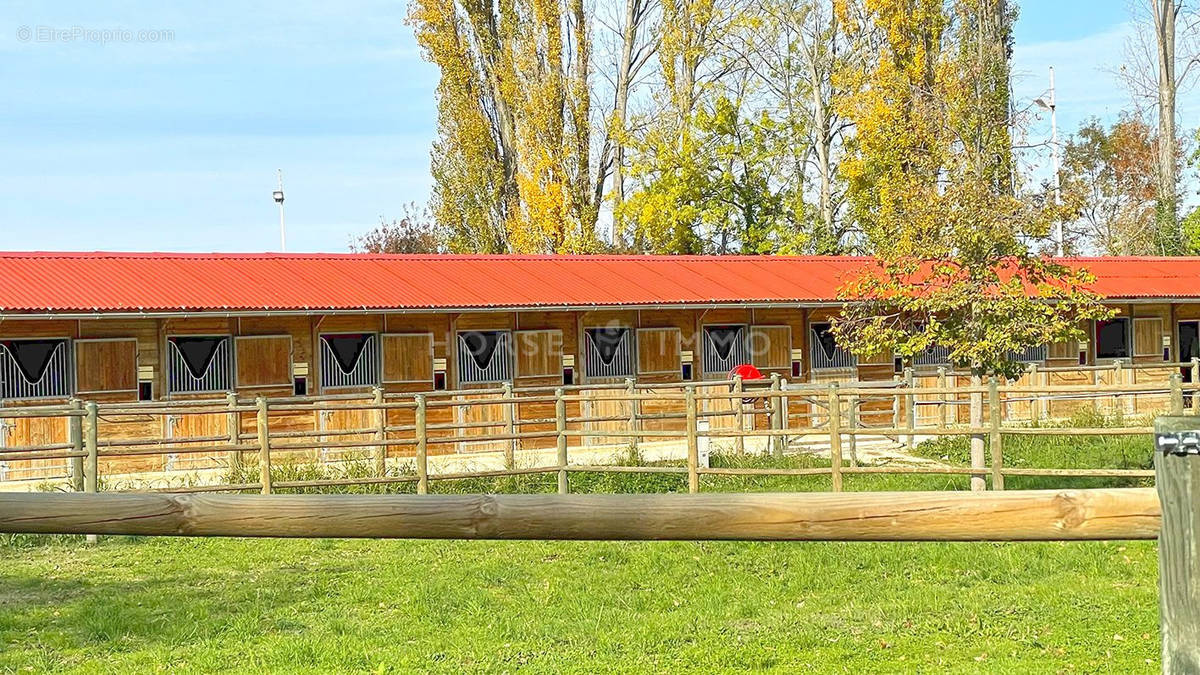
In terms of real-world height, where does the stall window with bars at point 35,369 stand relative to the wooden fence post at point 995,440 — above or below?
above

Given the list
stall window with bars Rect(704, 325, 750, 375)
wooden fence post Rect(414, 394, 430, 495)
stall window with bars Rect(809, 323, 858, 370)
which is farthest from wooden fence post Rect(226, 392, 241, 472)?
stall window with bars Rect(809, 323, 858, 370)

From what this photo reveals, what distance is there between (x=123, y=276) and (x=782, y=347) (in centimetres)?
1114

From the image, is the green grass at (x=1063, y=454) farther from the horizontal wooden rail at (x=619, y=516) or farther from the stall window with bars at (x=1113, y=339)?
the horizontal wooden rail at (x=619, y=516)

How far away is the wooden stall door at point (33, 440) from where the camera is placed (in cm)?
1739

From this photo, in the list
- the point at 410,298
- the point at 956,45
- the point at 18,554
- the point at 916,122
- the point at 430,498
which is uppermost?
the point at 956,45

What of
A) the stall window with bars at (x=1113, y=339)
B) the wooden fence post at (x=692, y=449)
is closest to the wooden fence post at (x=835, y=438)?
the wooden fence post at (x=692, y=449)

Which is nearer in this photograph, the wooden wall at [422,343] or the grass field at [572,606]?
the grass field at [572,606]

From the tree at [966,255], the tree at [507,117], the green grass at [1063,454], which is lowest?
the green grass at [1063,454]

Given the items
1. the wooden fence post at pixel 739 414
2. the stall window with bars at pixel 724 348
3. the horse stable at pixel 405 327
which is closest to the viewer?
the wooden fence post at pixel 739 414

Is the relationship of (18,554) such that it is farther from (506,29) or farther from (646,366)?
(506,29)

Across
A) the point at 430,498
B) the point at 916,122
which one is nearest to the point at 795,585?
the point at 430,498

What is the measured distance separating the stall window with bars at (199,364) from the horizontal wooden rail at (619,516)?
1640 cm

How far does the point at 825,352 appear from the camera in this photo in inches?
936

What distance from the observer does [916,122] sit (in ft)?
55.6
